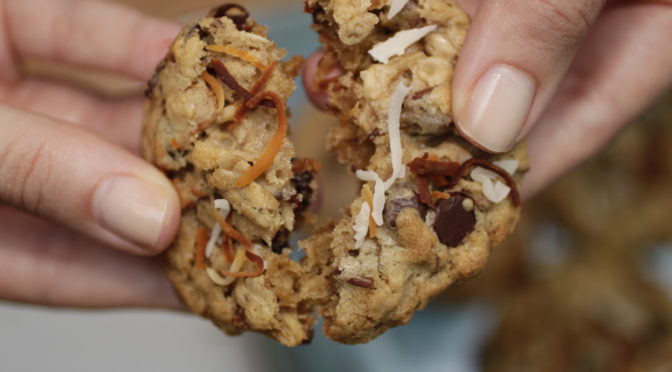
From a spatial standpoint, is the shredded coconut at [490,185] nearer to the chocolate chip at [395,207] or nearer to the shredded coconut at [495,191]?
the shredded coconut at [495,191]

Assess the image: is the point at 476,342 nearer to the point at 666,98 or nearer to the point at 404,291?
the point at 666,98

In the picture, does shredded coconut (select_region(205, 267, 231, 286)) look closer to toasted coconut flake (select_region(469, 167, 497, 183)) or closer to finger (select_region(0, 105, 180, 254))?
finger (select_region(0, 105, 180, 254))

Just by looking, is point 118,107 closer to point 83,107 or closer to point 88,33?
point 83,107

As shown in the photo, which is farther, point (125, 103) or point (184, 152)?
point (125, 103)

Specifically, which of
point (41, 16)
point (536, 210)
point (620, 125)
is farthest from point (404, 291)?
point (536, 210)

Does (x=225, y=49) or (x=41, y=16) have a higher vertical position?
(x=225, y=49)

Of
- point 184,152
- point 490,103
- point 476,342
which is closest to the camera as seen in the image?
point 490,103

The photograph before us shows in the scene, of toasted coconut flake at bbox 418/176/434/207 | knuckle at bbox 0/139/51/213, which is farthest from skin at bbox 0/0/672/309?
toasted coconut flake at bbox 418/176/434/207

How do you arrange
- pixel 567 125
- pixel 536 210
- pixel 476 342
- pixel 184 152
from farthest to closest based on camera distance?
pixel 536 210
pixel 476 342
pixel 567 125
pixel 184 152

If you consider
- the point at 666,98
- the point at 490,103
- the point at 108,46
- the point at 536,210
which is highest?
the point at 490,103
